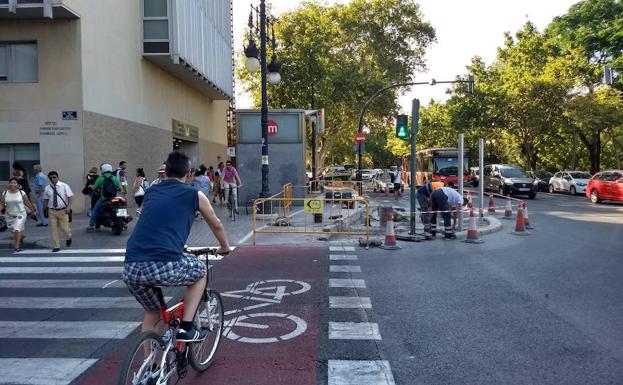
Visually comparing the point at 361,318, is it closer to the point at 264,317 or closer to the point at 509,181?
the point at 264,317

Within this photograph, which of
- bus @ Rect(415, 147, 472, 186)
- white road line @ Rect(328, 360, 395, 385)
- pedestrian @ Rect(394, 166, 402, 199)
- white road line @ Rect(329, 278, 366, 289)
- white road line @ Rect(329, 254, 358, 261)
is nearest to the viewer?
white road line @ Rect(328, 360, 395, 385)

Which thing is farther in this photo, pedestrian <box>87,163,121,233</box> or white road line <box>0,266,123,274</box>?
pedestrian <box>87,163,121,233</box>

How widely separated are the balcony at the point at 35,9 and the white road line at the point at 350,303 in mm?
13158

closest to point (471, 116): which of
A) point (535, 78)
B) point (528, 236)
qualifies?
point (535, 78)

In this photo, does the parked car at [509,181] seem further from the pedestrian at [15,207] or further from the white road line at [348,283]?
the pedestrian at [15,207]

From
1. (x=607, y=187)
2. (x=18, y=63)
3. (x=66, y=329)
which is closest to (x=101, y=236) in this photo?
(x=18, y=63)

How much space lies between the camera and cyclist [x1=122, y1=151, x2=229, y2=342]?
375cm

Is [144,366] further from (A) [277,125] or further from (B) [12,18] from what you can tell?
(A) [277,125]

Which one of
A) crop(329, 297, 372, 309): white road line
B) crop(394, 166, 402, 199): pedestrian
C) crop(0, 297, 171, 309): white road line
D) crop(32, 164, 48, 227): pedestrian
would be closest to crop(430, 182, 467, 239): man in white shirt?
crop(329, 297, 372, 309): white road line

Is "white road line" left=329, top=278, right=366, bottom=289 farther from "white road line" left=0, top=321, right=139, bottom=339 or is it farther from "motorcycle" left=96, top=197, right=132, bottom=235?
"motorcycle" left=96, top=197, right=132, bottom=235

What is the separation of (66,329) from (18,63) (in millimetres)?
14308

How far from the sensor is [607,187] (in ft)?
78.5

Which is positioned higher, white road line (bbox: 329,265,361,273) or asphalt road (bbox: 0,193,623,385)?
white road line (bbox: 329,265,361,273)

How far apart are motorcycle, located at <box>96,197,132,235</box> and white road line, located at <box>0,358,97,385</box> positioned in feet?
28.7
